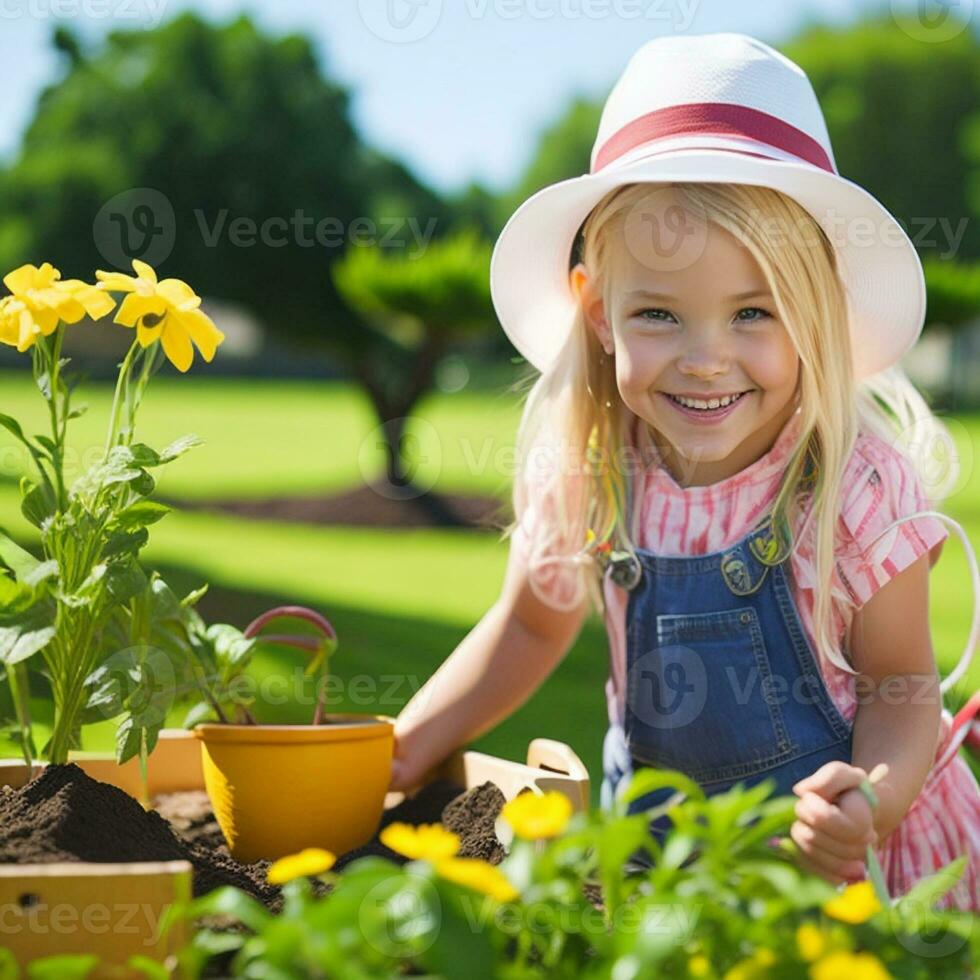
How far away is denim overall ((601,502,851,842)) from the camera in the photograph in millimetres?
1793

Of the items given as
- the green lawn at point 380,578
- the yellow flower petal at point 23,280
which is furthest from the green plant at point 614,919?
the green lawn at point 380,578

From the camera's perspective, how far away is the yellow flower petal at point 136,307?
1386 mm

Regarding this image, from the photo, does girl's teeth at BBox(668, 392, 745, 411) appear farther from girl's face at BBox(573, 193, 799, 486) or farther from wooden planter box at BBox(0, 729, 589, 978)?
wooden planter box at BBox(0, 729, 589, 978)

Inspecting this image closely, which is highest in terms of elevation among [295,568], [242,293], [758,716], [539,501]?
[242,293]

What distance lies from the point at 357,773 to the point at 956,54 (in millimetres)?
48183

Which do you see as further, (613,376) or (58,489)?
(613,376)

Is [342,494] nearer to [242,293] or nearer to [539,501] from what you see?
[242,293]

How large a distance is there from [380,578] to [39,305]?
19.2 feet

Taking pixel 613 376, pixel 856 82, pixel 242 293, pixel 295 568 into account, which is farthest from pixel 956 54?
pixel 613 376

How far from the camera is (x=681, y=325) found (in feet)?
5.57

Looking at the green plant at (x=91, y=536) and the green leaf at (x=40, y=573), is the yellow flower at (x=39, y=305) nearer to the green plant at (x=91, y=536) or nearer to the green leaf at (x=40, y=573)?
the green plant at (x=91, y=536)

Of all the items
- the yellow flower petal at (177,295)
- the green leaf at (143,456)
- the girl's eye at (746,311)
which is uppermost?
the girl's eye at (746,311)

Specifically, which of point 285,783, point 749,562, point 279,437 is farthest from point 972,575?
point 279,437

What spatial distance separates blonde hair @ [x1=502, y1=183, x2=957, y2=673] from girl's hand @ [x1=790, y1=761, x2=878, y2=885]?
0.55m
